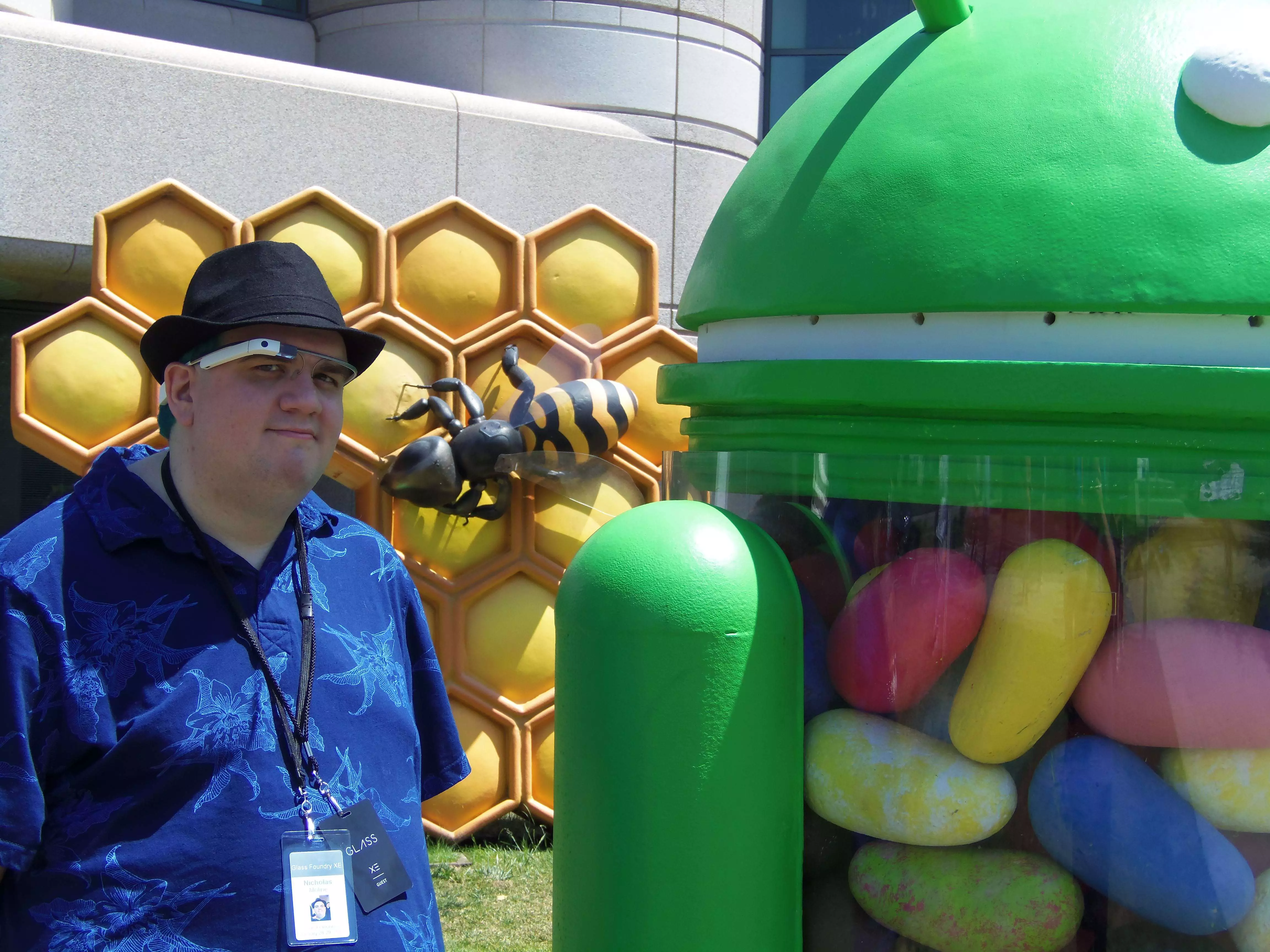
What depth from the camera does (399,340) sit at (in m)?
4.49

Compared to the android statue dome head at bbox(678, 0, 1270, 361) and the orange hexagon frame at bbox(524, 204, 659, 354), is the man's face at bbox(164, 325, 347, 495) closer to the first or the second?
the android statue dome head at bbox(678, 0, 1270, 361)

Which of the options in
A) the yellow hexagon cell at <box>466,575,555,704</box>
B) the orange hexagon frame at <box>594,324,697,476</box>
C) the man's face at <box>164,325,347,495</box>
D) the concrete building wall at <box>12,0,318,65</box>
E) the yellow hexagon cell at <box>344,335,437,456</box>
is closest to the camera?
the man's face at <box>164,325,347,495</box>

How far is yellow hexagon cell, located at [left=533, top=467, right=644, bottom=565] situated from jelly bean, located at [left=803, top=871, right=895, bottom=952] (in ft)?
9.52

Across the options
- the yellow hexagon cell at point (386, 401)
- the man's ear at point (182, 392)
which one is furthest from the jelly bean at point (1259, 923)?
the yellow hexagon cell at point (386, 401)

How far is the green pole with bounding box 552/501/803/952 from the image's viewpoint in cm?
161

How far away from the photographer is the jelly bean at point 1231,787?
1.54 meters

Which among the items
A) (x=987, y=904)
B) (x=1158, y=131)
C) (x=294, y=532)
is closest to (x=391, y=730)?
(x=294, y=532)

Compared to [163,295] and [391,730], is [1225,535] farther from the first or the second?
[163,295]

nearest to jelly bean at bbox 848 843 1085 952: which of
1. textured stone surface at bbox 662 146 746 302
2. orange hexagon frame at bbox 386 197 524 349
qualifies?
orange hexagon frame at bbox 386 197 524 349

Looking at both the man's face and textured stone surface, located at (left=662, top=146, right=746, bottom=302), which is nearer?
the man's face

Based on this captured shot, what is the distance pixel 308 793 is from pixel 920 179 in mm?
1172

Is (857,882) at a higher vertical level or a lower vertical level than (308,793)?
lower

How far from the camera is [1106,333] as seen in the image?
1.51 meters

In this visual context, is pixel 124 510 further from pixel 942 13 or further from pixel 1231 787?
pixel 1231 787
